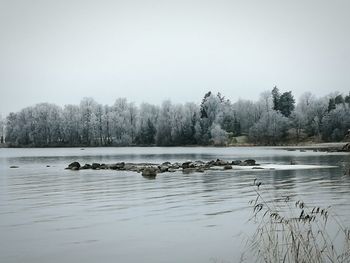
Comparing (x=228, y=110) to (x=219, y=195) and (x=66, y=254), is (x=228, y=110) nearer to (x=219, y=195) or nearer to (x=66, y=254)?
(x=219, y=195)

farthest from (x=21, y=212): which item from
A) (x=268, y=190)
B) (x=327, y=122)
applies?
(x=327, y=122)

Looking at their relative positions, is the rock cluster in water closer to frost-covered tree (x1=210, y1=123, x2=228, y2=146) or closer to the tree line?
frost-covered tree (x1=210, y1=123, x2=228, y2=146)

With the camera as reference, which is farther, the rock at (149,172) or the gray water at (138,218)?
the rock at (149,172)

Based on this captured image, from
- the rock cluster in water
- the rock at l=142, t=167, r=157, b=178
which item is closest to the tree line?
the rock cluster in water

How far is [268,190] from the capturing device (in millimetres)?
33375

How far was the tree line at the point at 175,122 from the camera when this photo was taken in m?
156

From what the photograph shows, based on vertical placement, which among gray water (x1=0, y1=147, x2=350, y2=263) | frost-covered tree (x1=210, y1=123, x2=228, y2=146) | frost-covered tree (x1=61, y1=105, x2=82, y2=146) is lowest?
gray water (x1=0, y1=147, x2=350, y2=263)

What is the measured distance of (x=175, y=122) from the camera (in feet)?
524

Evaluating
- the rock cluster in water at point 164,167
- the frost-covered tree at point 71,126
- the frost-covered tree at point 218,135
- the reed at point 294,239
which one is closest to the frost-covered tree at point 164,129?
the frost-covered tree at point 218,135

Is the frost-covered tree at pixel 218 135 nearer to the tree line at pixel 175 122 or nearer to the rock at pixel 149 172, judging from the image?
the tree line at pixel 175 122

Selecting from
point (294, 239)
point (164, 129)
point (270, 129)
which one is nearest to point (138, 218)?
point (294, 239)

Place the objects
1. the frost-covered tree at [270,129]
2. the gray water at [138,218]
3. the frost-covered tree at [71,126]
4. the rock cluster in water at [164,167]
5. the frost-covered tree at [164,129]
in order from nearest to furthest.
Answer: the gray water at [138,218] → the rock cluster in water at [164,167] → the frost-covered tree at [270,129] → the frost-covered tree at [164,129] → the frost-covered tree at [71,126]

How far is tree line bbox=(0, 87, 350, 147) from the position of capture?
15650 cm

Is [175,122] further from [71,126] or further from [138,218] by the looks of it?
[138,218]
